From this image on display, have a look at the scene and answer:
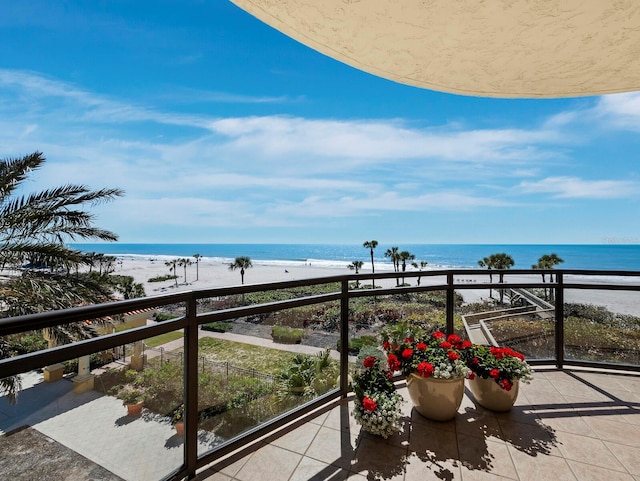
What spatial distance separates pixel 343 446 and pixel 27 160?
6.32 m

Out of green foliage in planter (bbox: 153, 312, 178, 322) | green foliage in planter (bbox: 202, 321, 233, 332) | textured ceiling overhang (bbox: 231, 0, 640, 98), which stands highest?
textured ceiling overhang (bbox: 231, 0, 640, 98)

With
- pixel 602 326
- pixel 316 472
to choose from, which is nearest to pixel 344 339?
pixel 316 472

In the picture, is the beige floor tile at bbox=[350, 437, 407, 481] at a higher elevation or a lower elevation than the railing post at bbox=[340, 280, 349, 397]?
lower

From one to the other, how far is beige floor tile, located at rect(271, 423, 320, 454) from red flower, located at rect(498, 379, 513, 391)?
1.51 metres

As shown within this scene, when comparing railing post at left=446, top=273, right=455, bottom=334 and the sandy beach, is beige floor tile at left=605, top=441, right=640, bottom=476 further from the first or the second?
the sandy beach

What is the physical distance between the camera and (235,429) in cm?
202

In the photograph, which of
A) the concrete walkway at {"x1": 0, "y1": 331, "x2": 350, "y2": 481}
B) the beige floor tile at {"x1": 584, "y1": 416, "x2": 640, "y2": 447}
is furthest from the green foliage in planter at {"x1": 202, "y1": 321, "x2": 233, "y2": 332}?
the beige floor tile at {"x1": 584, "y1": 416, "x2": 640, "y2": 447}

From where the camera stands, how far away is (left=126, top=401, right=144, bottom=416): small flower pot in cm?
149

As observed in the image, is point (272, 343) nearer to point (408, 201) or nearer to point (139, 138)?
point (139, 138)

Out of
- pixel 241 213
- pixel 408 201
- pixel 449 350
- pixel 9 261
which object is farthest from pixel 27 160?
pixel 241 213

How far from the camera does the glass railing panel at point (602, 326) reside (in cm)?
322

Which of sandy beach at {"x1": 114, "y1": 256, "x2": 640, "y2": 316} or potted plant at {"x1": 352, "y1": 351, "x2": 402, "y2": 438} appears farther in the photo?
sandy beach at {"x1": 114, "y1": 256, "x2": 640, "y2": 316}

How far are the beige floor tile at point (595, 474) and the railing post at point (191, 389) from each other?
92.7 inches

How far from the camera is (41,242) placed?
449cm
